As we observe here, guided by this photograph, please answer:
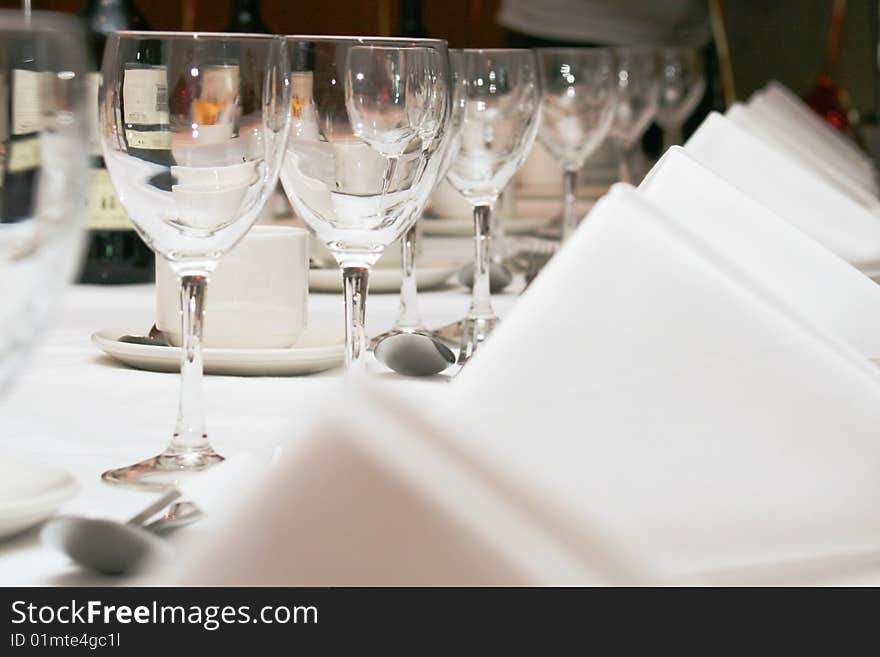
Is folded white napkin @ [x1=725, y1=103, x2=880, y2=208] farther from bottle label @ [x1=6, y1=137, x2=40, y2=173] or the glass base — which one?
bottle label @ [x1=6, y1=137, x2=40, y2=173]

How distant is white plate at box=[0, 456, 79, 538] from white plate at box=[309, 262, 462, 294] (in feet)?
2.73

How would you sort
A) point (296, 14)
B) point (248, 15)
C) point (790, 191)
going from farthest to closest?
1. point (296, 14)
2. point (248, 15)
3. point (790, 191)

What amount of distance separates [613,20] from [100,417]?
3793mm

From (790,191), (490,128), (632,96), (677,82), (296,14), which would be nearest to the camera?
(490,128)

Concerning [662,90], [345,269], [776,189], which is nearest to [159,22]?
[662,90]

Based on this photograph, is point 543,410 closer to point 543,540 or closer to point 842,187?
point 543,540

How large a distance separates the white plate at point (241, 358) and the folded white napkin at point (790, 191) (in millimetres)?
418

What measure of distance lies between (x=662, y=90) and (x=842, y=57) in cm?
234

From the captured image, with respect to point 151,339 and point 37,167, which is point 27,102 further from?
→ point 151,339

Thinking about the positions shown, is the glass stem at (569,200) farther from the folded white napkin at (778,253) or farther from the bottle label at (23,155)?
the bottle label at (23,155)

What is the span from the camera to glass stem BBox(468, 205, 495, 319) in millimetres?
1224

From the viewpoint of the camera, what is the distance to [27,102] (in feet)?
1.34

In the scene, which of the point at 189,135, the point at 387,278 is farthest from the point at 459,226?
the point at 189,135
